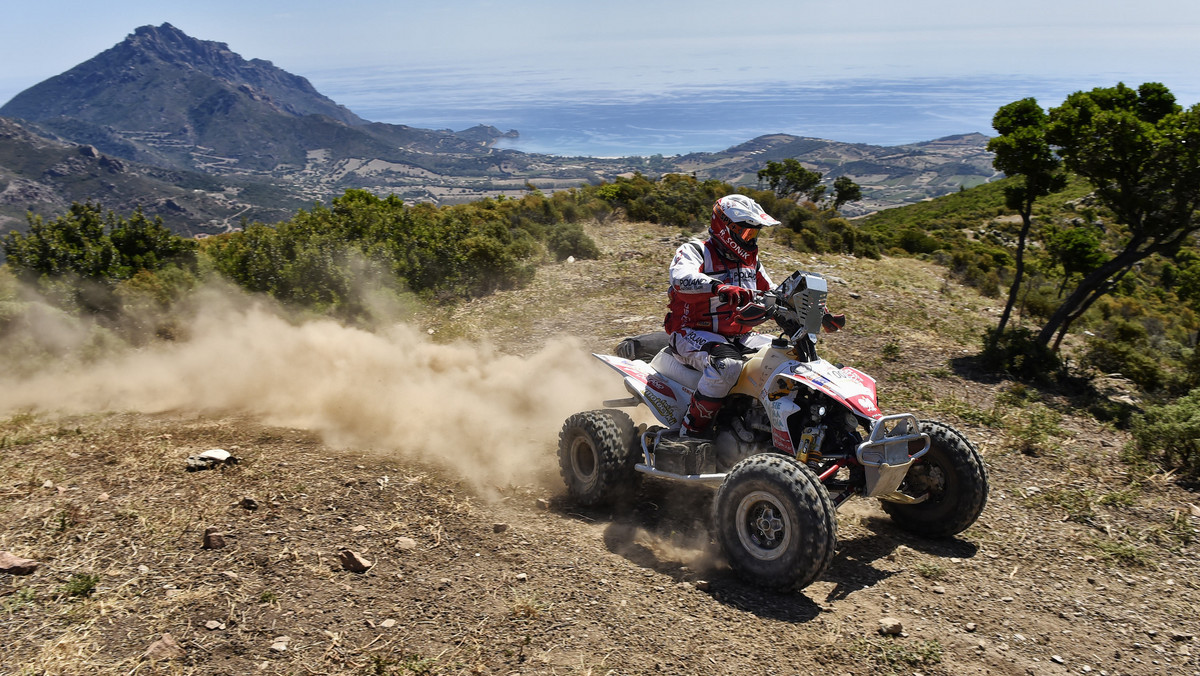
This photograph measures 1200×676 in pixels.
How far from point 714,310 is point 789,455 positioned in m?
1.72

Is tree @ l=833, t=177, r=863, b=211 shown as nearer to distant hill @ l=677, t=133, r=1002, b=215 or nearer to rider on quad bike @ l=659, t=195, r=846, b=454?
distant hill @ l=677, t=133, r=1002, b=215

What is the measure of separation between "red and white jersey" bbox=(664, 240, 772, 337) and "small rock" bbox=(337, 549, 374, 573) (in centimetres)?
373

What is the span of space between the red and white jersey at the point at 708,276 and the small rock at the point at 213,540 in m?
4.59

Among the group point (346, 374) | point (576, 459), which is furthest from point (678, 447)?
point (346, 374)

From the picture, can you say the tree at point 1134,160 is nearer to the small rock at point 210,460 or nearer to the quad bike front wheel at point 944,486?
the quad bike front wheel at point 944,486

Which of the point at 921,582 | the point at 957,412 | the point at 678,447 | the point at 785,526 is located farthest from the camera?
the point at 957,412

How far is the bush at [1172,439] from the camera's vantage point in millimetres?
7859

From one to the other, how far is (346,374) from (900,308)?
1295cm

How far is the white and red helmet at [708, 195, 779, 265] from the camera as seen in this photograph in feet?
21.6

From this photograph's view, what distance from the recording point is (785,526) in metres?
5.08

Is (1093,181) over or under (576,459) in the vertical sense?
over

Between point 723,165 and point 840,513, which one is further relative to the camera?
point 723,165

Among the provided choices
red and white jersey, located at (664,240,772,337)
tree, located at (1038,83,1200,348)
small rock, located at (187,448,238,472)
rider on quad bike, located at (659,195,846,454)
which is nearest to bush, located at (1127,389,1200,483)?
tree, located at (1038,83,1200,348)

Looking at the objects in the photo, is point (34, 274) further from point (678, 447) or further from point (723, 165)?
point (723, 165)
